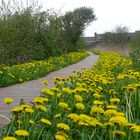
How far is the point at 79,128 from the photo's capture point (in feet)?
11.6

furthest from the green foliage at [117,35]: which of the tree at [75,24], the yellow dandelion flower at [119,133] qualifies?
→ the yellow dandelion flower at [119,133]

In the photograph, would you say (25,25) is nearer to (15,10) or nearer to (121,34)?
(15,10)

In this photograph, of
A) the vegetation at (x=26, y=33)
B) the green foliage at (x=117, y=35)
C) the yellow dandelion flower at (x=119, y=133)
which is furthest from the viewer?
the green foliage at (x=117, y=35)

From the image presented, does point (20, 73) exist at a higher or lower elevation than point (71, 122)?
lower

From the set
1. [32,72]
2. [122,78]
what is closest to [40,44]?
[32,72]

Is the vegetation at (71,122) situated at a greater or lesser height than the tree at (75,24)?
lesser

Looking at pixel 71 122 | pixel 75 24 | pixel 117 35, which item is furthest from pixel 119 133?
pixel 117 35

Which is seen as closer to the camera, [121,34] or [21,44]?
[21,44]

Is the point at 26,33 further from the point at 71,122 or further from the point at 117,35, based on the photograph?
the point at 117,35

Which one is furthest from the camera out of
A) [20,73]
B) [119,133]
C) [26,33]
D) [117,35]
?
[117,35]

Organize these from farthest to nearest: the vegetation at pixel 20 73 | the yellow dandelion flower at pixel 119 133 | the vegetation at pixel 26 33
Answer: the vegetation at pixel 26 33
the vegetation at pixel 20 73
the yellow dandelion flower at pixel 119 133

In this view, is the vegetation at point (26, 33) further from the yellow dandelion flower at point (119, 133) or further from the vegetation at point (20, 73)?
the yellow dandelion flower at point (119, 133)

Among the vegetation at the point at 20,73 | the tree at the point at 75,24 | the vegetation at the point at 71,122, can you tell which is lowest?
the vegetation at the point at 20,73

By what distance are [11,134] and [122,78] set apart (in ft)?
10.4
